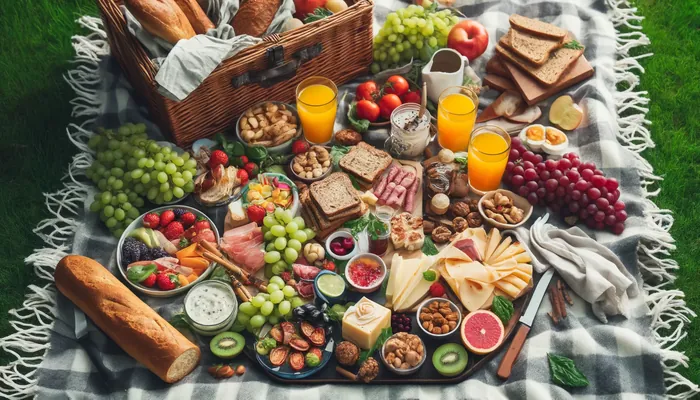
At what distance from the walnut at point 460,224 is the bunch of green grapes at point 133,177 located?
3.92 ft

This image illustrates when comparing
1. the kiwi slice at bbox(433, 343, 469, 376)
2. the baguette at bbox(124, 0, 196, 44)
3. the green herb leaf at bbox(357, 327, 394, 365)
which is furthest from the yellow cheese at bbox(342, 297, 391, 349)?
the baguette at bbox(124, 0, 196, 44)

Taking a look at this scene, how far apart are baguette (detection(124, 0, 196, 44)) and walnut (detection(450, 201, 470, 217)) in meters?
1.43

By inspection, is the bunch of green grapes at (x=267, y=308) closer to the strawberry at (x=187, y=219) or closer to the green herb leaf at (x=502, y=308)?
the strawberry at (x=187, y=219)

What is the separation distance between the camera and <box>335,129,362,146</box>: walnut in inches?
130

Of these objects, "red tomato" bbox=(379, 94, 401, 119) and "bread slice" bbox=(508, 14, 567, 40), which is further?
"bread slice" bbox=(508, 14, 567, 40)

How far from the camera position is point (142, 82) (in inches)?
129

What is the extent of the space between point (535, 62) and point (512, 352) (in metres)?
1.58

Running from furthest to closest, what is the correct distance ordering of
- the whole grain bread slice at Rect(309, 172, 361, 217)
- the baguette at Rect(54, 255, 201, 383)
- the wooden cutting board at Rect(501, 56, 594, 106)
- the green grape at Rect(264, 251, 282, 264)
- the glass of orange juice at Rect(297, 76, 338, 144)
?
the wooden cutting board at Rect(501, 56, 594, 106)
the glass of orange juice at Rect(297, 76, 338, 144)
the whole grain bread slice at Rect(309, 172, 361, 217)
the green grape at Rect(264, 251, 282, 264)
the baguette at Rect(54, 255, 201, 383)

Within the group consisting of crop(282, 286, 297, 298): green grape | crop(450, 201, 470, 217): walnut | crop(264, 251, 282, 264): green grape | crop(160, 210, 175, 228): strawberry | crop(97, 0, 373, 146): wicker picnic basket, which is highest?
crop(97, 0, 373, 146): wicker picnic basket

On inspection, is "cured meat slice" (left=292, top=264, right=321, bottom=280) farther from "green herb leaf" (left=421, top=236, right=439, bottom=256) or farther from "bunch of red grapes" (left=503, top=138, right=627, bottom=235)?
"bunch of red grapes" (left=503, top=138, right=627, bottom=235)

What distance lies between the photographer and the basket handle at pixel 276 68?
3.15 metres

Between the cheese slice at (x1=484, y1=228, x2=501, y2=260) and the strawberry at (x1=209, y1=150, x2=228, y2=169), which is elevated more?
the strawberry at (x1=209, y1=150, x2=228, y2=169)

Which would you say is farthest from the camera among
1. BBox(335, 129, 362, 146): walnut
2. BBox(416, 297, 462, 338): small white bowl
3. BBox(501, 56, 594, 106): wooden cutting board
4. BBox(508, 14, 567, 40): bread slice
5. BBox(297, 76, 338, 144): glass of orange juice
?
BBox(508, 14, 567, 40): bread slice

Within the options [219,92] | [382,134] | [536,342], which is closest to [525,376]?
[536,342]
